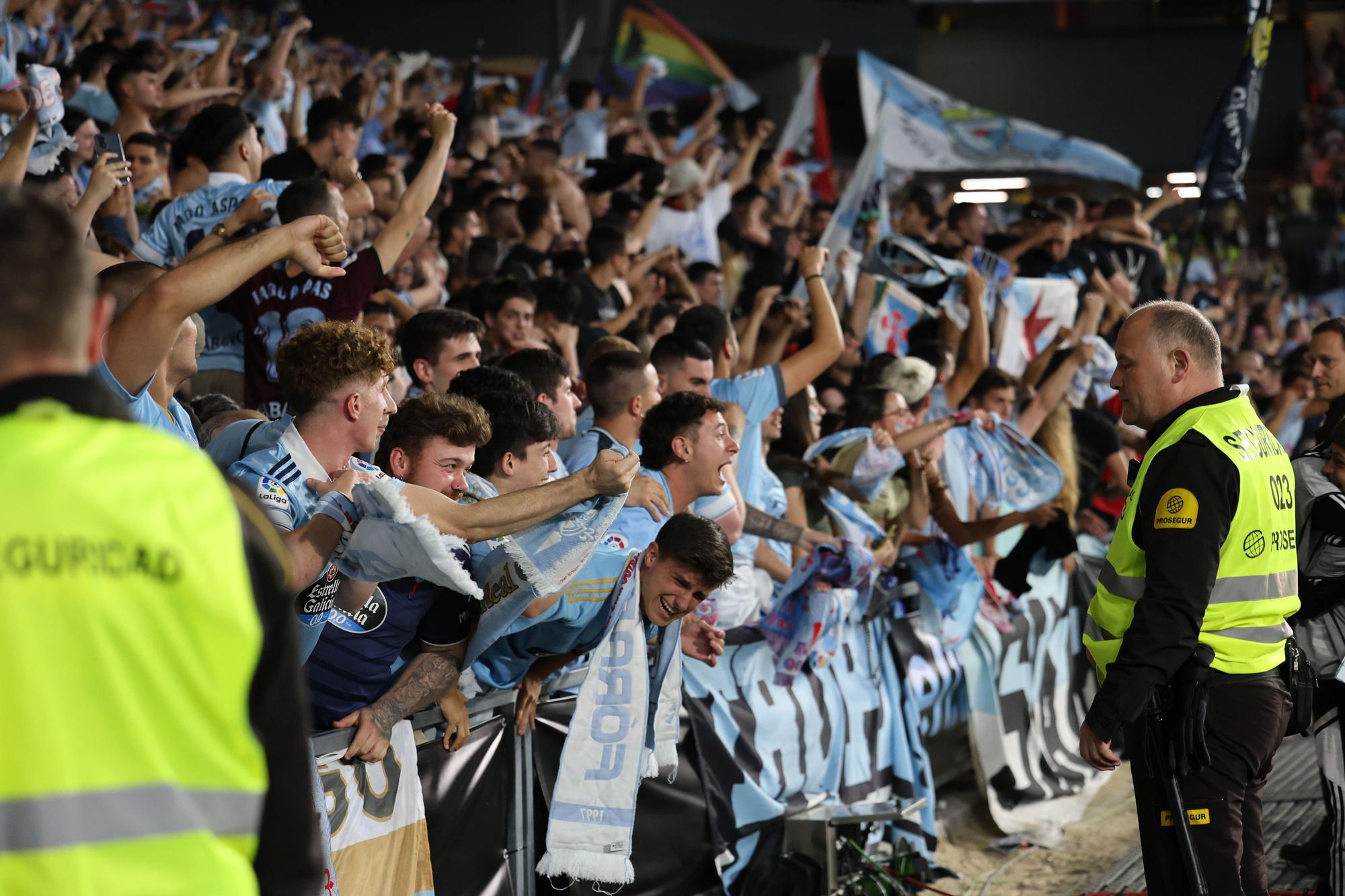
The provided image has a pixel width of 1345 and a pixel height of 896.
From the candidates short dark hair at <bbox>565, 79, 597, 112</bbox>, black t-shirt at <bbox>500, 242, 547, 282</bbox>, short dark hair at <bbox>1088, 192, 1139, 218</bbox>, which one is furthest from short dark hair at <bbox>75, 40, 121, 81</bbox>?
short dark hair at <bbox>1088, 192, 1139, 218</bbox>

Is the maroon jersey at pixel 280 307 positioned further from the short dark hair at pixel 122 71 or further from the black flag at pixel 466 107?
the black flag at pixel 466 107

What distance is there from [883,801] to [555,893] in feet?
6.05

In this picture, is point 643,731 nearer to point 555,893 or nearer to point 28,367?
point 555,893

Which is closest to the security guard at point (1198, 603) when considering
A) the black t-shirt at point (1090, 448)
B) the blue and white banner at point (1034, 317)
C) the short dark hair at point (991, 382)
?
the short dark hair at point (991, 382)

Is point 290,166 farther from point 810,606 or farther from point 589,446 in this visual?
point 810,606

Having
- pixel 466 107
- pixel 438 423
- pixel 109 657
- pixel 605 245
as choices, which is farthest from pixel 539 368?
pixel 466 107

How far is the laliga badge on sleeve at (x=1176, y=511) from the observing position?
3930 millimetres

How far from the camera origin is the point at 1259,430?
13.6 feet

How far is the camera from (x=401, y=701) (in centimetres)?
386

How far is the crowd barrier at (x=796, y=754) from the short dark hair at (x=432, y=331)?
4.43 feet

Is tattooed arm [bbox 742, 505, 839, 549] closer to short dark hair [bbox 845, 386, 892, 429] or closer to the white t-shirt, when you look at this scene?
short dark hair [bbox 845, 386, 892, 429]

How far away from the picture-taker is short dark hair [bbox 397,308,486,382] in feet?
17.2

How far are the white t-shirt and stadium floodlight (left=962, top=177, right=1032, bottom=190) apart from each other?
59.1 ft

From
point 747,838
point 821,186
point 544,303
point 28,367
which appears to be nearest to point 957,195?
point 821,186
